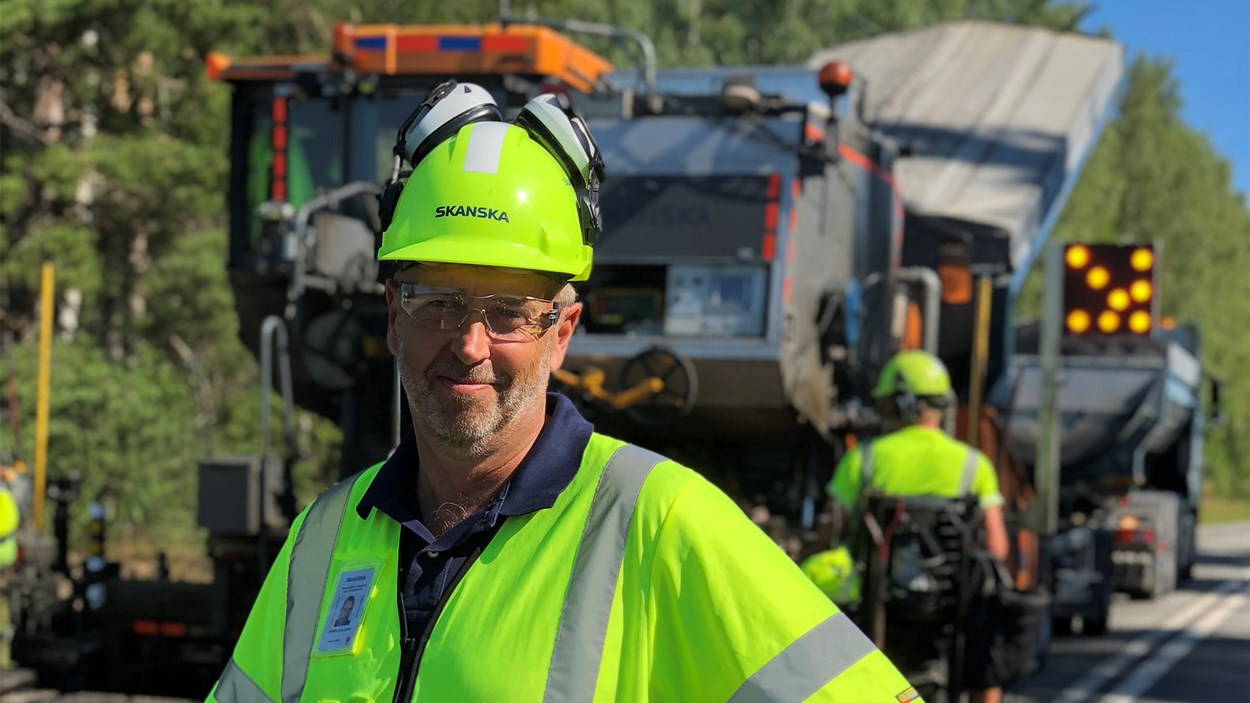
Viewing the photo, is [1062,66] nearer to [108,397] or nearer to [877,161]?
[877,161]

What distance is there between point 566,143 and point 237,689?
827mm

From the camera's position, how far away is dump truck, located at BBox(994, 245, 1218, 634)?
14.9 m

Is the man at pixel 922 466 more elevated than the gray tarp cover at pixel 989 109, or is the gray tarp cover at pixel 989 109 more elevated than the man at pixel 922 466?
the gray tarp cover at pixel 989 109

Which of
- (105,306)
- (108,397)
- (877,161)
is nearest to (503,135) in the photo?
(877,161)

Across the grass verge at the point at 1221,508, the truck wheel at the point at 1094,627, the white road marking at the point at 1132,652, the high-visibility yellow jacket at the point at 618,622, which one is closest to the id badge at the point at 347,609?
the high-visibility yellow jacket at the point at 618,622

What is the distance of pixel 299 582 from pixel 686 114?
274 inches

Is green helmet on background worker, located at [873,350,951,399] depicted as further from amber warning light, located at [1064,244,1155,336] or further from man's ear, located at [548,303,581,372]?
man's ear, located at [548,303,581,372]

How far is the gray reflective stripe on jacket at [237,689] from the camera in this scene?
2.50 m

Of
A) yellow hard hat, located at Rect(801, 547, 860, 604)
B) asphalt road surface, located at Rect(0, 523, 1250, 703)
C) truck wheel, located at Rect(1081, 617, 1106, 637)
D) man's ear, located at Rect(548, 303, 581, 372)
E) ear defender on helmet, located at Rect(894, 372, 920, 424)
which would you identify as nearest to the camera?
man's ear, located at Rect(548, 303, 581, 372)

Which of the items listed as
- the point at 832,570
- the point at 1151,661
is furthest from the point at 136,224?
the point at 832,570

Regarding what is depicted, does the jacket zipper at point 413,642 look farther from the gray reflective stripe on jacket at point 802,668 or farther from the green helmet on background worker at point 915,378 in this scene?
the green helmet on background worker at point 915,378

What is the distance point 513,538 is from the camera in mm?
2402

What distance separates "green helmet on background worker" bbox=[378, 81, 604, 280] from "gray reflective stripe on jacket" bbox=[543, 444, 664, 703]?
12.5 inches

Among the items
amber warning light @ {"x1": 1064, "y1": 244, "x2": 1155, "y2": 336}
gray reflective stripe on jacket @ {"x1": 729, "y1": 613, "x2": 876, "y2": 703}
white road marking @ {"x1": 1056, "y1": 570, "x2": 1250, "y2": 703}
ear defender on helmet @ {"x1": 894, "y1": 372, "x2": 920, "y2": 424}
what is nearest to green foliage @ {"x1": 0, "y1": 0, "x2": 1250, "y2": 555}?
white road marking @ {"x1": 1056, "y1": 570, "x2": 1250, "y2": 703}
